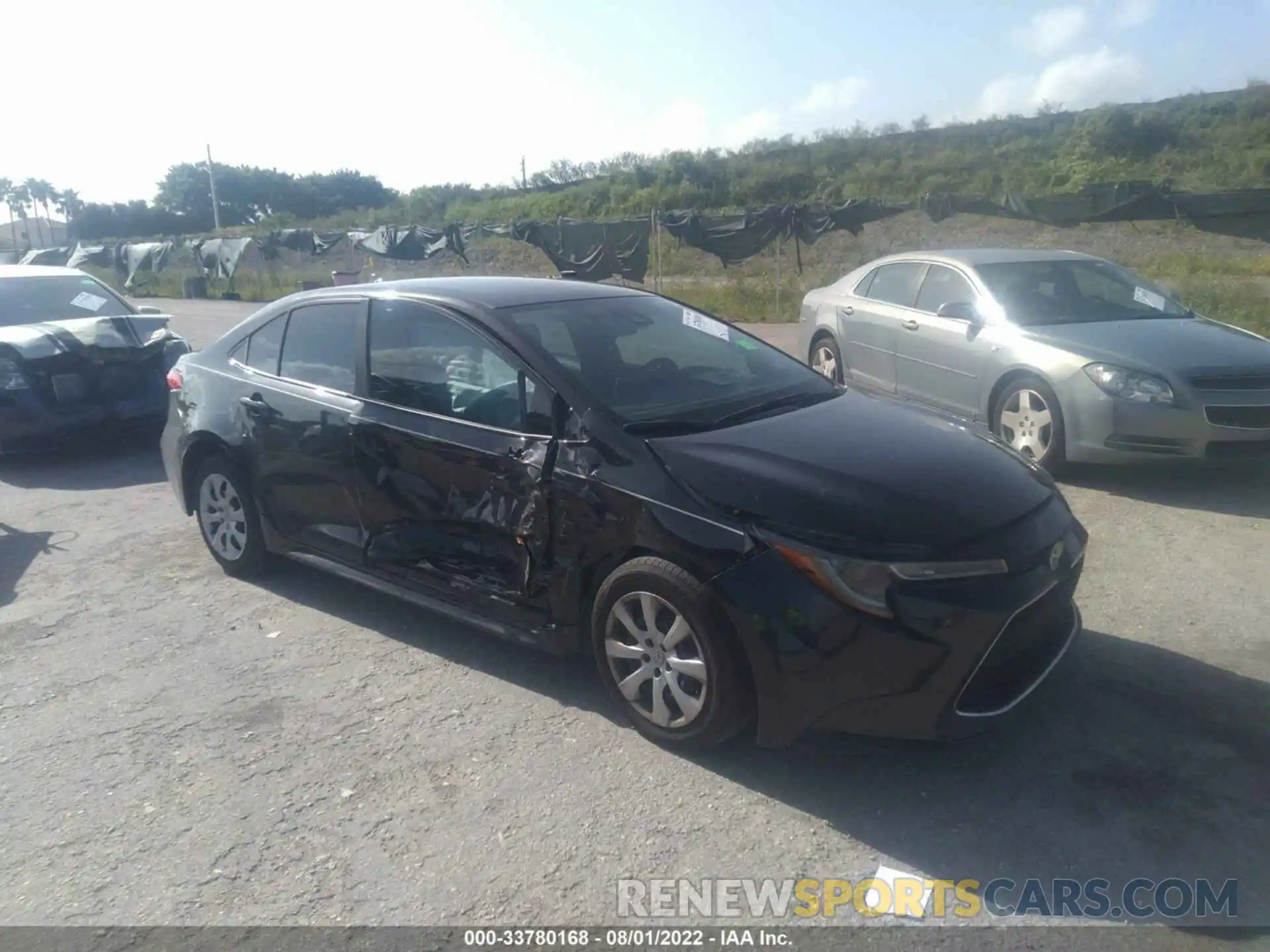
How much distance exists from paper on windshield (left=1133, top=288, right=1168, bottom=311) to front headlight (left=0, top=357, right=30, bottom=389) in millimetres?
8491

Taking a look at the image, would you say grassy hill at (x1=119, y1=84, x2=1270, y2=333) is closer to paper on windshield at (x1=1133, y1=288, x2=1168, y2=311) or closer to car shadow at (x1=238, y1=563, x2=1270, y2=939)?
paper on windshield at (x1=1133, y1=288, x2=1168, y2=311)

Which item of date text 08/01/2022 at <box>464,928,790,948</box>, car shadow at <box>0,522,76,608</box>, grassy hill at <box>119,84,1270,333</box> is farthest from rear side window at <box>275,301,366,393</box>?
grassy hill at <box>119,84,1270,333</box>

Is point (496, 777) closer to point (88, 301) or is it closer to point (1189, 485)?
A: point (1189, 485)

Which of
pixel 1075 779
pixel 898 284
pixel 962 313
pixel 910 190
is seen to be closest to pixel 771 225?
pixel 898 284

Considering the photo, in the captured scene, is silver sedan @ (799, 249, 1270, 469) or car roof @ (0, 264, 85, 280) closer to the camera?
silver sedan @ (799, 249, 1270, 469)

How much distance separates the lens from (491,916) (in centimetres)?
292

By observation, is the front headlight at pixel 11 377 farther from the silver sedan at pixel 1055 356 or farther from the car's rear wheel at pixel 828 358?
the silver sedan at pixel 1055 356

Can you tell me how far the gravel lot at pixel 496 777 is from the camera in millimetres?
3068

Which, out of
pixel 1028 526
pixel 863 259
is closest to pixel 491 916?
pixel 1028 526

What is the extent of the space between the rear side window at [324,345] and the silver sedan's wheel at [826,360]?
17.0ft

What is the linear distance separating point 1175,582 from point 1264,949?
8.99 ft

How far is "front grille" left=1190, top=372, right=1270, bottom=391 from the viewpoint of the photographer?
6.40m

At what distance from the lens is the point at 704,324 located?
199 inches

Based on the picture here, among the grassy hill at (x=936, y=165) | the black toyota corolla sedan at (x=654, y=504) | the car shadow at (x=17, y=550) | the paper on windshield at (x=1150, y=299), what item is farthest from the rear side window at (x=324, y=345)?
the grassy hill at (x=936, y=165)
